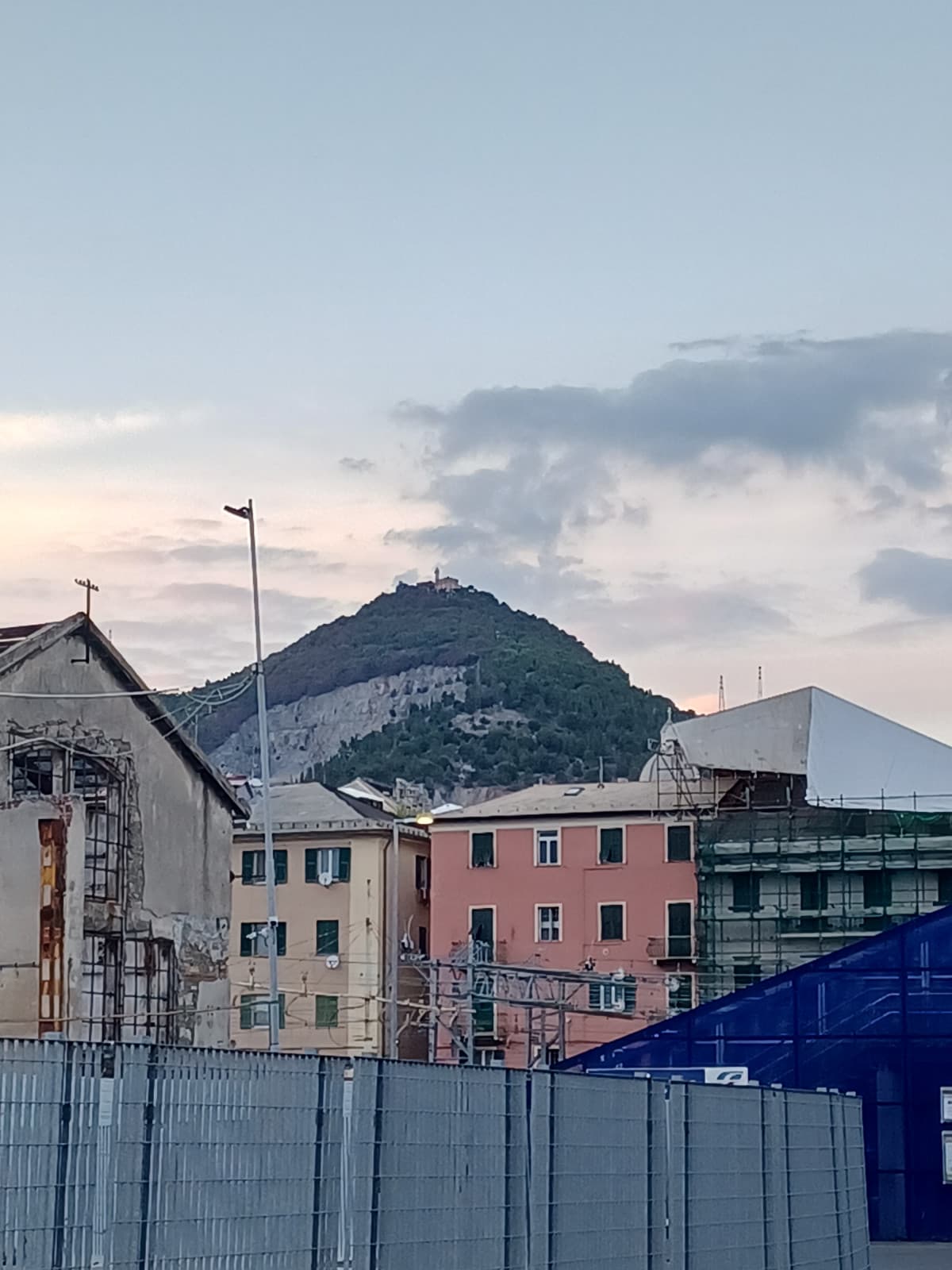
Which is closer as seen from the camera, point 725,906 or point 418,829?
point 725,906

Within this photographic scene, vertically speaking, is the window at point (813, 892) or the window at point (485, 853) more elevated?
the window at point (485, 853)

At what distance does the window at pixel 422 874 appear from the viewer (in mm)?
78375

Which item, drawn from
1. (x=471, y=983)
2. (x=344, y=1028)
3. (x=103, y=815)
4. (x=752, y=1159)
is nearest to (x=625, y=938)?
(x=344, y=1028)

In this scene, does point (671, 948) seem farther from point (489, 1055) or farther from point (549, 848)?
point (489, 1055)

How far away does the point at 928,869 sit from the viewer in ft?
226

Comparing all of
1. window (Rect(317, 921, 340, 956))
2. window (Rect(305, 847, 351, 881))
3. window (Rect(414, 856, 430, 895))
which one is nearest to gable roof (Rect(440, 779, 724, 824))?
window (Rect(414, 856, 430, 895))

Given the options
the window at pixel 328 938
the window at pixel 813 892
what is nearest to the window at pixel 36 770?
the window at pixel 328 938

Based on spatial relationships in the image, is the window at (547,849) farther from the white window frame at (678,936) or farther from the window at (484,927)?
the white window frame at (678,936)

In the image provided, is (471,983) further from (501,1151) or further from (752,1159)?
(501,1151)

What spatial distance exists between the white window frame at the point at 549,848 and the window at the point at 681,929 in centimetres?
468

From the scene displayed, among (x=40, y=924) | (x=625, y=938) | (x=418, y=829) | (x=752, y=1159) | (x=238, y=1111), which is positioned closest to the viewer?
(x=238, y=1111)

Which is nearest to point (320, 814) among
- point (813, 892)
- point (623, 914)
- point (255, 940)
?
point (255, 940)

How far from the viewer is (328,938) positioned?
246ft

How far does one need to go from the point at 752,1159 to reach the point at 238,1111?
9.23m
